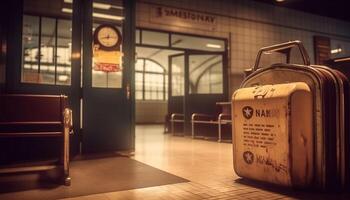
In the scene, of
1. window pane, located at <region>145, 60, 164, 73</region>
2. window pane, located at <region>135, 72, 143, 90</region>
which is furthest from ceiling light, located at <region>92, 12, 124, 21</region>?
window pane, located at <region>145, 60, 164, 73</region>

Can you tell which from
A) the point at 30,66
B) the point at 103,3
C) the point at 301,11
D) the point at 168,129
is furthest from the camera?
the point at 301,11

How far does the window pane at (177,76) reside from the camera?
7.99m

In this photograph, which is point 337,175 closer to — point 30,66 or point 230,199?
point 230,199

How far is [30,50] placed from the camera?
4199mm

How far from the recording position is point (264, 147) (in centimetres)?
240

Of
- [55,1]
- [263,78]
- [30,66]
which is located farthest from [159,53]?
[263,78]

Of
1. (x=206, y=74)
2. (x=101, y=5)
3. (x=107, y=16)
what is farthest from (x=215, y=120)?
(x=101, y=5)

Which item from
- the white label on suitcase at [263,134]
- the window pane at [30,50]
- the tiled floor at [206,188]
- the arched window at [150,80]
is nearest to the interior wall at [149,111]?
the arched window at [150,80]

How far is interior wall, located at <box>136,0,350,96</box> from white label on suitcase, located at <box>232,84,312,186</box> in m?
5.03

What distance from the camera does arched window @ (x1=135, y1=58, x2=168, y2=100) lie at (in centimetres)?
1519

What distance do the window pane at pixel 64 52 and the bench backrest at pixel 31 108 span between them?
1455mm

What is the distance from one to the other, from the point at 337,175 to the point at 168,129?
619cm

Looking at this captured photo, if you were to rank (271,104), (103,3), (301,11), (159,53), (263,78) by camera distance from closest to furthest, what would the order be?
(271,104) < (263,78) < (103,3) < (301,11) < (159,53)

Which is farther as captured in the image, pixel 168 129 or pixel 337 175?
pixel 168 129
